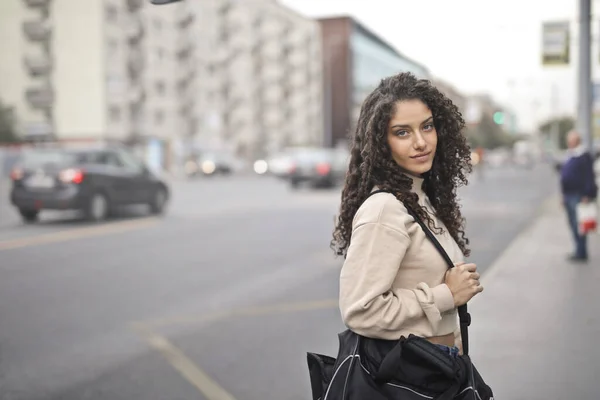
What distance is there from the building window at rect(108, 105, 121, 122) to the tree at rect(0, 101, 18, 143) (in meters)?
6.83

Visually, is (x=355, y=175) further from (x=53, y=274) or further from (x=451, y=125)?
(x=53, y=274)

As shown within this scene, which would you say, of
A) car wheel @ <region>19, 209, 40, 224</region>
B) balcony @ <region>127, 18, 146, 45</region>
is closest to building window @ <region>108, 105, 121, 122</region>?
balcony @ <region>127, 18, 146, 45</region>

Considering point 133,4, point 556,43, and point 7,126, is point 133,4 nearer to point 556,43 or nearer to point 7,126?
point 7,126

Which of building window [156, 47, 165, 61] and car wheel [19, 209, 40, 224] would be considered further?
building window [156, 47, 165, 61]

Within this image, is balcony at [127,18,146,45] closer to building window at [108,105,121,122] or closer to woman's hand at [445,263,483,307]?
building window at [108,105,121,122]

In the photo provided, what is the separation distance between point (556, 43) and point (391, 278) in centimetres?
1524

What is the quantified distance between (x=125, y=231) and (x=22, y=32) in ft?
123

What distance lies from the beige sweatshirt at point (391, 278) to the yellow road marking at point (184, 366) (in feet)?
8.42

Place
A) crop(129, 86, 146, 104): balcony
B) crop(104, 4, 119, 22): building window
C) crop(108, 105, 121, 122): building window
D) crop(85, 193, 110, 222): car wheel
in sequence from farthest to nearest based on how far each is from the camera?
crop(129, 86, 146, 104): balcony → crop(108, 105, 121, 122): building window → crop(104, 4, 119, 22): building window → crop(85, 193, 110, 222): car wheel

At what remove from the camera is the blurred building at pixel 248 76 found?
2692 inches

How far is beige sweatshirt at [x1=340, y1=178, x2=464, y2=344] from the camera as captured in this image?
1.94 meters

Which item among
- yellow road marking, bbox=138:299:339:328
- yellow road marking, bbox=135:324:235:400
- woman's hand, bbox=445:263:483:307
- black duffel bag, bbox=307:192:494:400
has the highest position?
→ woman's hand, bbox=445:263:483:307

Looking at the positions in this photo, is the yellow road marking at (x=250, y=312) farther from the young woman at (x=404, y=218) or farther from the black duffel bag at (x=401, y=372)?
the black duffel bag at (x=401, y=372)

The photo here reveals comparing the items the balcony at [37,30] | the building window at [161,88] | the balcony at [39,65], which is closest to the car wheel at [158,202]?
the balcony at [37,30]
